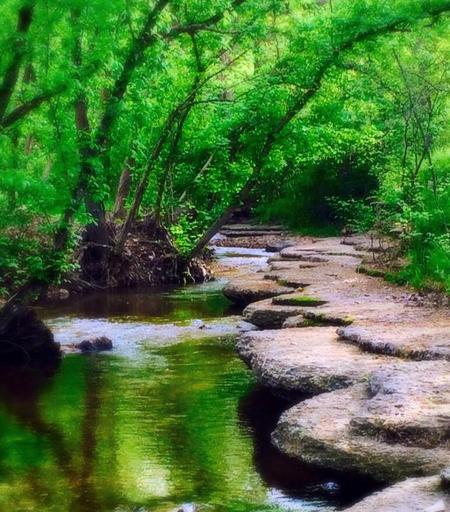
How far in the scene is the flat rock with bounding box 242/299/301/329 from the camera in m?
12.7

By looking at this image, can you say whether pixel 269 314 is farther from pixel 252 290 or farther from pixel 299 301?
pixel 252 290

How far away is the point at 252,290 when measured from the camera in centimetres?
1580

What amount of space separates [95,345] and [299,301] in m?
2.77

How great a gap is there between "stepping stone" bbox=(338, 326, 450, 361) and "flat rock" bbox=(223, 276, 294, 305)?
466 cm

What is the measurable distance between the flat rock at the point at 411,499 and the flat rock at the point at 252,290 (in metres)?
9.27

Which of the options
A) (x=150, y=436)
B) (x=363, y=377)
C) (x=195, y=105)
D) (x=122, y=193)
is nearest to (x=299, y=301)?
(x=363, y=377)

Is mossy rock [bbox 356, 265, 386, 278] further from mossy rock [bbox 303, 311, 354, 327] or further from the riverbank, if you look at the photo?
mossy rock [bbox 303, 311, 354, 327]

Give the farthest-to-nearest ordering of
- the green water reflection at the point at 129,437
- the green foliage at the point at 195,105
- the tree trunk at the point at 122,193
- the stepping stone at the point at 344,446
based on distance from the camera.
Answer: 1. the tree trunk at the point at 122,193
2. the green foliage at the point at 195,105
3. the green water reflection at the point at 129,437
4. the stepping stone at the point at 344,446

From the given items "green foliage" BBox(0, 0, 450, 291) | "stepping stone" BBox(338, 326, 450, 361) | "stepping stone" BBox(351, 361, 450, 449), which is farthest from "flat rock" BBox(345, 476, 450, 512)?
"green foliage" BBox(0, 0, 450, 291)

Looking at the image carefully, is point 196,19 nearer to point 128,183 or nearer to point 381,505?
point 128,183

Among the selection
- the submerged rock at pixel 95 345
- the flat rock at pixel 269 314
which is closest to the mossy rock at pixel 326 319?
the flat rock at pixel 269 314

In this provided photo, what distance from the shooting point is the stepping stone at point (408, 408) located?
674cm

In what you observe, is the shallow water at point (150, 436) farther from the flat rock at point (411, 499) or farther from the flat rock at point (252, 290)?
the flat rock at point (252, 290)

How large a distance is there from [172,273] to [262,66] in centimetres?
462
